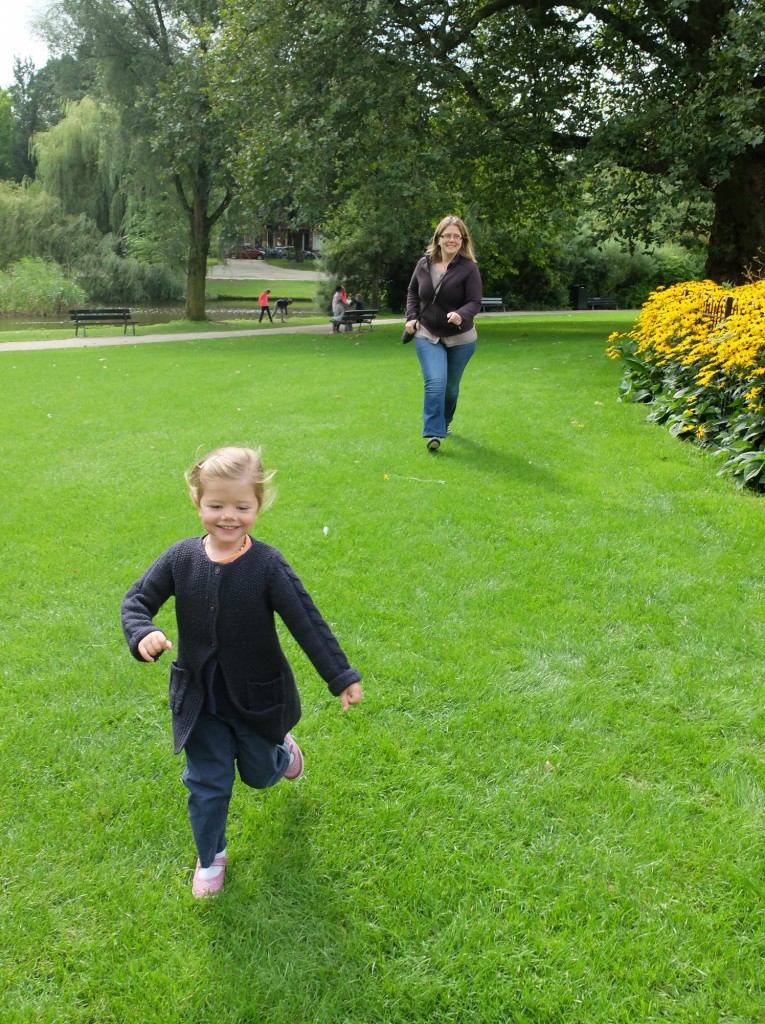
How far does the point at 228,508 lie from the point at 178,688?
1.81ft

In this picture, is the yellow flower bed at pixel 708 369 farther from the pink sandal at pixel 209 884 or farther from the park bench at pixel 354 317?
the park bench at pixel 354 317

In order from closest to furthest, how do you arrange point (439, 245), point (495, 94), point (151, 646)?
point (151, 646) < point (439, 245) < point (495, 94)

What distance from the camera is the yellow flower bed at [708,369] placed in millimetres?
6164

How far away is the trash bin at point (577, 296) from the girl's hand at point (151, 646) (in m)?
35.6

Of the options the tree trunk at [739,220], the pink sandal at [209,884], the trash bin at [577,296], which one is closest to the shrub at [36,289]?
the trash bin at [577,296]

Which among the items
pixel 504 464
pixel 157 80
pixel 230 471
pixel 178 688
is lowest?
pixel 504 464

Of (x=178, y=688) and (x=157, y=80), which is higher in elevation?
(x=157, y=80)

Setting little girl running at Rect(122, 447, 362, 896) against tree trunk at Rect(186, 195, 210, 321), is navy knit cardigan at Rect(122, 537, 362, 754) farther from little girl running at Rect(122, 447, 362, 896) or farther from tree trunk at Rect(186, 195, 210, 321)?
tree trunk at Rect(186, 195, 210, 321)

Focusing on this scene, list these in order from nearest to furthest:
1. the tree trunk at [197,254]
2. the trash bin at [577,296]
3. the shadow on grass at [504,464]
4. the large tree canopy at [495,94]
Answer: the shadow on grass at [504,464]
the large tree canopy at [495,94]
the tree trunk at [197,254]
the trash bin at [577,296]

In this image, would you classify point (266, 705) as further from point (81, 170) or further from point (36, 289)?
point (81, 170)

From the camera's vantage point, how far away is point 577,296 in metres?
35.2

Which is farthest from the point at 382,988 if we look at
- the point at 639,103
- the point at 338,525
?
the point at 639,103

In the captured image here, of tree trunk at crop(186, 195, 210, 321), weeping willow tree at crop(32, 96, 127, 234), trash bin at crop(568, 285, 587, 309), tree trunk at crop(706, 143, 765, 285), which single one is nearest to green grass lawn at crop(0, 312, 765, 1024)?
tree trunk at crop(706, 143, 765, 285)

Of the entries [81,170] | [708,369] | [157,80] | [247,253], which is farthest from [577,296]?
[247,253]
